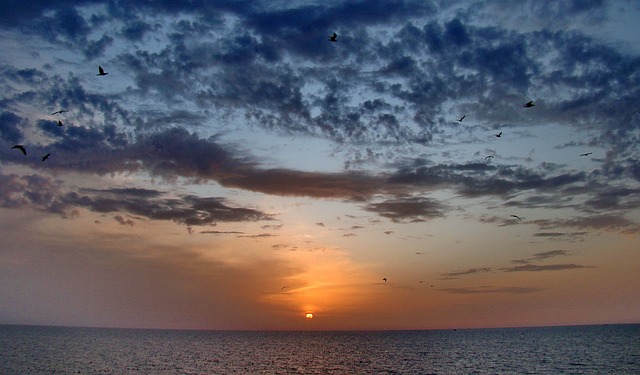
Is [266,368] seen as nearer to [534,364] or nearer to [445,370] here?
[445,370]

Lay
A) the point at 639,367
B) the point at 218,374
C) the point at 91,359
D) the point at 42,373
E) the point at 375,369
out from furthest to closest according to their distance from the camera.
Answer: the point at 91,359, the point at 375,369, the point at 639,367, the point at 218,374, the point at 42,373

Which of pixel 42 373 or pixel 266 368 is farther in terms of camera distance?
pixel 266 368

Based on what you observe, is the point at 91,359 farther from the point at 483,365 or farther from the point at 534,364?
the point at 534,364

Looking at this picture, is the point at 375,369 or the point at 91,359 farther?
the point at 91,359

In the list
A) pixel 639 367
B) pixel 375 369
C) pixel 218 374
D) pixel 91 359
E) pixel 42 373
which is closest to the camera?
pixel 42 373

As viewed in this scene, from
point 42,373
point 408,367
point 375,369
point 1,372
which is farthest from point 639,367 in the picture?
point 1,372

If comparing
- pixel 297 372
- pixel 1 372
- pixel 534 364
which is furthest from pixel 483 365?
pixel 1 372

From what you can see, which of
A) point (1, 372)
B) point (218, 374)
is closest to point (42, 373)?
point (1, 372)

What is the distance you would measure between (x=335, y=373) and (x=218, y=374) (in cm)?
1935

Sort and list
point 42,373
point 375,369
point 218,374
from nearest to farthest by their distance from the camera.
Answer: point 42,373 < point 218,374 < point 375,369

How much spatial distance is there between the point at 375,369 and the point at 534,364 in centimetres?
3061

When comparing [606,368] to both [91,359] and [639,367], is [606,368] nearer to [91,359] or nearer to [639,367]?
[639,367]

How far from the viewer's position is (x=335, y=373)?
82375 mm

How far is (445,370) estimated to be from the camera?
8375cm
